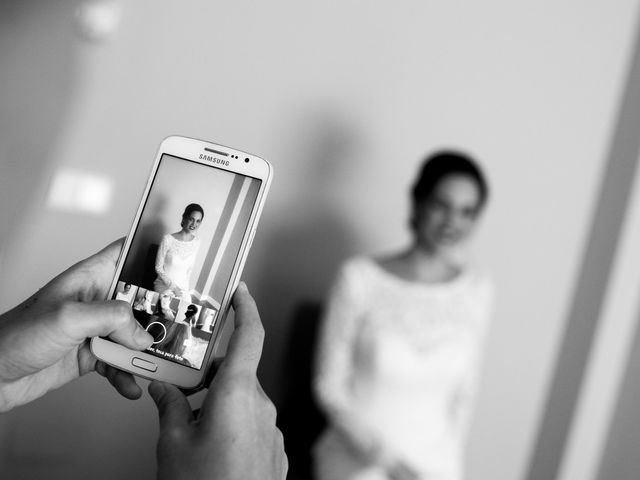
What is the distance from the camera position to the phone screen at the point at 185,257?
0.37 metres

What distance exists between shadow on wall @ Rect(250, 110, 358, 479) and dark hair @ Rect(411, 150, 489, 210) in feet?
0.35

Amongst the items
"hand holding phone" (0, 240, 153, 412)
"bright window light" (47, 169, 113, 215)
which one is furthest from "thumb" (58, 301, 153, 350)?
"bright window light" (47, 169, 113, 215)

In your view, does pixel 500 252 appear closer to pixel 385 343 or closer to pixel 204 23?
pixel 385 343

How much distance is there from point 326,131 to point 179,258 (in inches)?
13.5

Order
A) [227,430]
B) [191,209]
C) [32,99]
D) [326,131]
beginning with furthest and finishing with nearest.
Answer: [326,131], [32,99], [191,209], [227,430]

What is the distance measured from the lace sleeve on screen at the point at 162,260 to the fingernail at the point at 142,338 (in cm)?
4

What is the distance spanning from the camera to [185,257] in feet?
1.22

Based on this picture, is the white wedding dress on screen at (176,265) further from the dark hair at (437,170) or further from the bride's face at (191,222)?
the dark hair at (437,170)

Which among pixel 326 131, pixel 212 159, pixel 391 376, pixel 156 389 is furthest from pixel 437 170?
pixel 156 389

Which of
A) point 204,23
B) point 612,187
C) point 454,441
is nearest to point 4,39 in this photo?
point 204,23

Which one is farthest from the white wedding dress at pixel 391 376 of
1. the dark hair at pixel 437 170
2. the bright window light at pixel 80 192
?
the bright window light at pixel 80 192

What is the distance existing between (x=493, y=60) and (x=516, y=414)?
563 millimetres

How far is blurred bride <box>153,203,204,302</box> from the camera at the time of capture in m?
0.37

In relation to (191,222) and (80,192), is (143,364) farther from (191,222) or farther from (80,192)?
(80,192)
